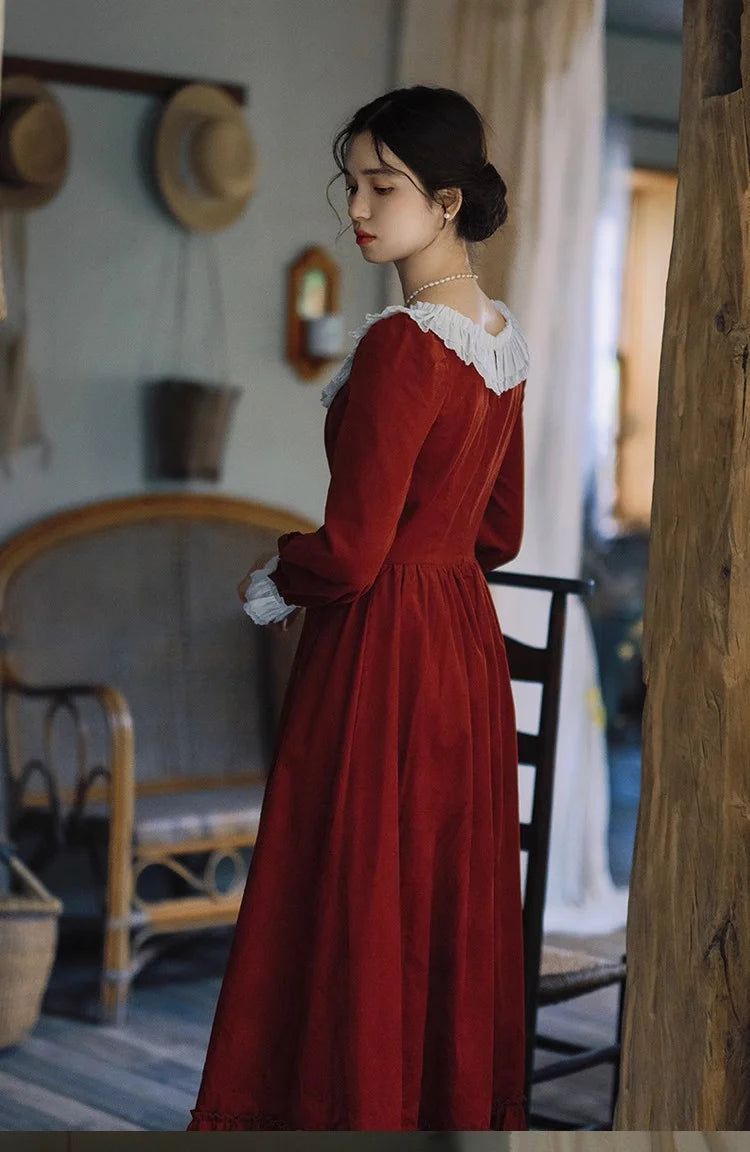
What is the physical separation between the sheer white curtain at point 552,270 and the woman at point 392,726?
1.87 meters

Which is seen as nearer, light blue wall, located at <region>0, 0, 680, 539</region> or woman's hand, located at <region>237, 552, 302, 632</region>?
woman's hand, located at <region>237, 552, 302, 632</region>

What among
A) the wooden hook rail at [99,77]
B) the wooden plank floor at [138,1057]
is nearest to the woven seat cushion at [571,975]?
the wooden plank floor at [138,1057]

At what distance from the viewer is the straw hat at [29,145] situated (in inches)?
157

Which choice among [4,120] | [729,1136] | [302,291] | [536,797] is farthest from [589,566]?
[729,1136]

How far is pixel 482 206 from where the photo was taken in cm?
214

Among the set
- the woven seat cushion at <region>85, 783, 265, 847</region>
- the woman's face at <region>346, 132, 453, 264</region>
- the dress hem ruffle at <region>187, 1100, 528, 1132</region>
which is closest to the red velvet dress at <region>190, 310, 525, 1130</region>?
the dress hem ruffle at <region>187, 1100, 528, 1132</region>

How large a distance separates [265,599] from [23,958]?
63.5 inches

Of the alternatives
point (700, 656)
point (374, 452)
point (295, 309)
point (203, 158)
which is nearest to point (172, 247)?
point (203, 158)

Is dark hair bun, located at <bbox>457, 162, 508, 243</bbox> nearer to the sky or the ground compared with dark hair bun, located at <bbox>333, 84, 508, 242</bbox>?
nearer to the ground

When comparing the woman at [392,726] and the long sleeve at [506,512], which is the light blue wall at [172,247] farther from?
the woman at [392,726]

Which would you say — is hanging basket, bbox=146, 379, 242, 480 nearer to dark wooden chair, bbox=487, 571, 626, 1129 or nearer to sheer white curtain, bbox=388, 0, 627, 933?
sheer white curtain, bbox=388, 0, 627, 933

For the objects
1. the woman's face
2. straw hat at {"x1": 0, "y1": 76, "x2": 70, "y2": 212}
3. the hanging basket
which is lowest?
the hanging basket

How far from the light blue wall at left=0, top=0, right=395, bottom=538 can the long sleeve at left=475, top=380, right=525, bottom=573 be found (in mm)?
2016

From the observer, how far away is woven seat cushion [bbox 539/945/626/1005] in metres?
2.73
